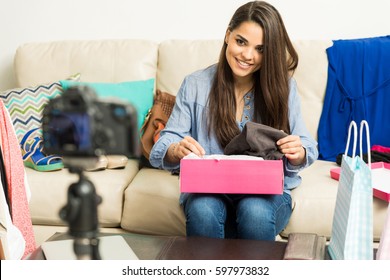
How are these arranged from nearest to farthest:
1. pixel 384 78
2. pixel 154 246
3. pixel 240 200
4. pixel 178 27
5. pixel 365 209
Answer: pixel 365 209 → pixel 154 246 → pixel 240 200 → pixel 384 78 → pixel 178 27

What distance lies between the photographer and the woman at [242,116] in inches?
60.5

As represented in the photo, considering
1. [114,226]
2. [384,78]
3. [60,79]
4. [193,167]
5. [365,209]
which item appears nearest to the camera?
[365,209]

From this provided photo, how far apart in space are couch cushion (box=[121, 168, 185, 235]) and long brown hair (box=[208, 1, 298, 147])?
0.28 meters

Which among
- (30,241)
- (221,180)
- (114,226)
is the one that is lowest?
(114,226)

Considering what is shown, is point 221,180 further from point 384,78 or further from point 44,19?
point 44,19

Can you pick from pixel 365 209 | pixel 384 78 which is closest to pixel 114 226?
pixel 365 209

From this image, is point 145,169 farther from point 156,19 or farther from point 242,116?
point 156,19

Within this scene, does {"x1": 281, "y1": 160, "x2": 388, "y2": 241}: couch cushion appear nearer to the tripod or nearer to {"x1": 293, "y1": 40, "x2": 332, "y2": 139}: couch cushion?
{"x1": 293, "y1": 40, "x2": 332, "y2": 139}: couch cushion

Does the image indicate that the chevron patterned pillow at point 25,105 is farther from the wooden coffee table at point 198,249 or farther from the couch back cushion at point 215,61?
the wooden coffee table at point 198,249

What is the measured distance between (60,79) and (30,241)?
3.93 ft

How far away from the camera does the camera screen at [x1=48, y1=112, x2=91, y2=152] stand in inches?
12.6

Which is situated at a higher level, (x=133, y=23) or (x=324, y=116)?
(x=133, y=23)

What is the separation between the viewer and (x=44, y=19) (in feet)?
8.87

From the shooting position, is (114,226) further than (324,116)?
No
